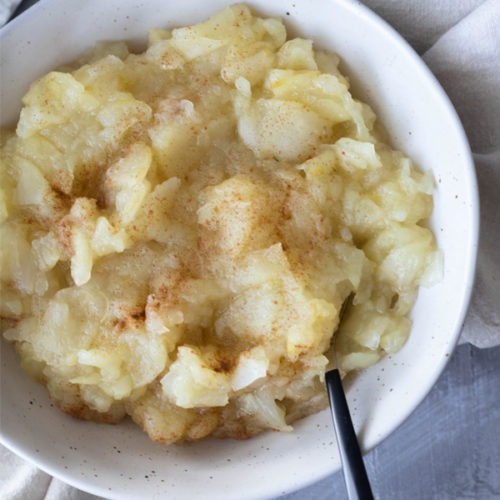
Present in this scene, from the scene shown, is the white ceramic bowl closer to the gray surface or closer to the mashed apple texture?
the mashed apple texture

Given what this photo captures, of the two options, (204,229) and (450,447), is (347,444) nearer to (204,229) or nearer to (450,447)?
(204,229)

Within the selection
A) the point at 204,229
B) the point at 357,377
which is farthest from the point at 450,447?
the point at 204,229

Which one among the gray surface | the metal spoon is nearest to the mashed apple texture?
the metal spoon

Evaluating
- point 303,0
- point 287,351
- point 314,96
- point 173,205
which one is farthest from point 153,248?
point 303,0

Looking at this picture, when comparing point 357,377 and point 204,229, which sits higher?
point 204,229

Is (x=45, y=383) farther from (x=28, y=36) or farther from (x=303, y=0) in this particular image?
(x=303, y=0)

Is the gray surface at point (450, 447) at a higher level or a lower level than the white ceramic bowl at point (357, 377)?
lower

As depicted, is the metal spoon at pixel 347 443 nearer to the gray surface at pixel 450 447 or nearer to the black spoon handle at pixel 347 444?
the black spoon handle at pixel 347 444

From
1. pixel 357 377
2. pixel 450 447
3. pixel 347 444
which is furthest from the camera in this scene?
pixel 450 447

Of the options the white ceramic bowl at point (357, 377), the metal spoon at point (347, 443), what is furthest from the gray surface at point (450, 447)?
the metal spoon at point (347, 443)
